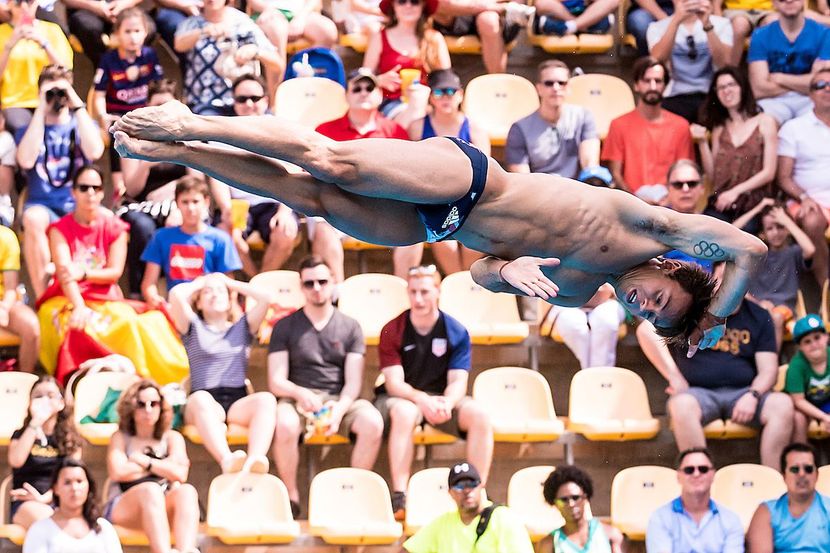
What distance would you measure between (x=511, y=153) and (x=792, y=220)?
5.82 ft

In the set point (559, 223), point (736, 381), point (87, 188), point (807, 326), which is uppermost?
point (559, 223)

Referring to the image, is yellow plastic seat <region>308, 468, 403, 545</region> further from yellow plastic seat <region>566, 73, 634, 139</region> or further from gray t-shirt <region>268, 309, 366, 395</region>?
yellow plastic seat <region>566, 73, 634, 139</region>

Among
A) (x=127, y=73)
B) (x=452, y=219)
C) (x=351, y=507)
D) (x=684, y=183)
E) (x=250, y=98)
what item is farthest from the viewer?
(x=127, y=73)

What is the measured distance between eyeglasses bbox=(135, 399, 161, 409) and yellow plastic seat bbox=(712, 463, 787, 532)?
3127mm

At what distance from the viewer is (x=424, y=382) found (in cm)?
903

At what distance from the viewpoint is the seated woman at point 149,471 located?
8344 millimetres

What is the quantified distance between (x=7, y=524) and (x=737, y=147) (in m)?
4.93

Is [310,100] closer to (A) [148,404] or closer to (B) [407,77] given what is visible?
(B) [407,77]

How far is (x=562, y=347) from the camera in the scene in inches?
384

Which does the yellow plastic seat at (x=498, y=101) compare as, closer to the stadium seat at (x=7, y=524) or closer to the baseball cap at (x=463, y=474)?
the baseball cap at (x=463, y=474)

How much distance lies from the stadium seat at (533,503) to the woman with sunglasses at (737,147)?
2158mm

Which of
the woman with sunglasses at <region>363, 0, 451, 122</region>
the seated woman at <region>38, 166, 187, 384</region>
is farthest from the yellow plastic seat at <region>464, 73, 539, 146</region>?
the seated woman at <region>38, 166, 187, 384</region>

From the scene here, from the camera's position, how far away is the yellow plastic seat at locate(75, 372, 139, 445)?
889 cm

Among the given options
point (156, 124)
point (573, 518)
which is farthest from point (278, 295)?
point (156, 124)
